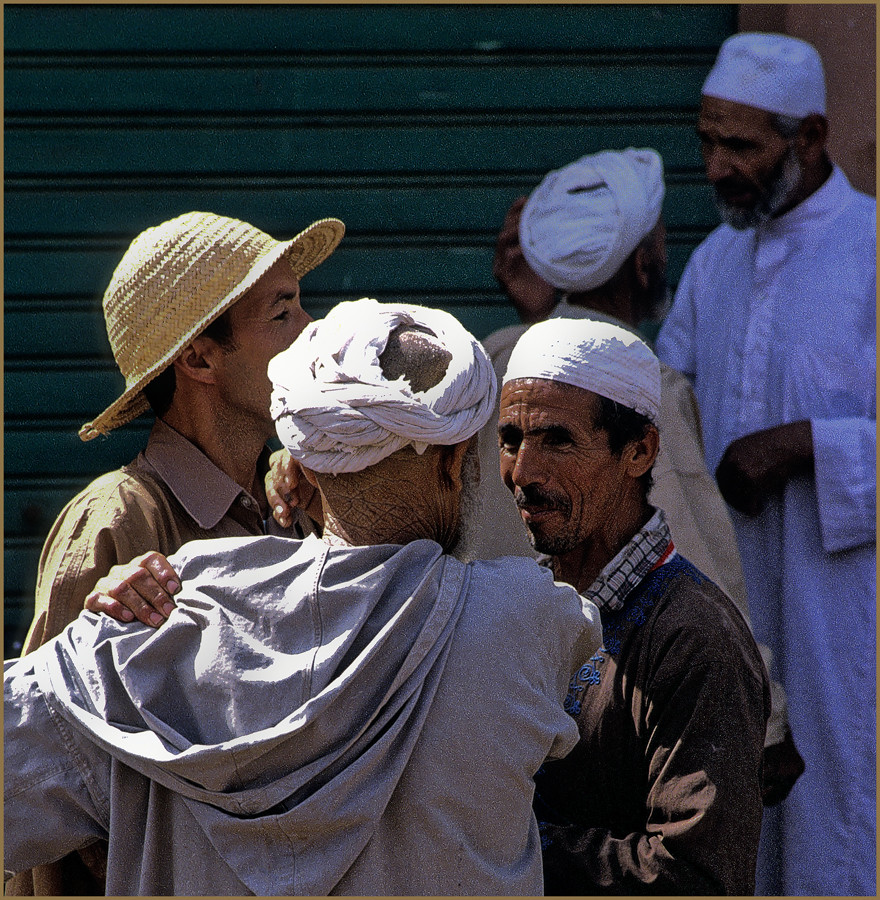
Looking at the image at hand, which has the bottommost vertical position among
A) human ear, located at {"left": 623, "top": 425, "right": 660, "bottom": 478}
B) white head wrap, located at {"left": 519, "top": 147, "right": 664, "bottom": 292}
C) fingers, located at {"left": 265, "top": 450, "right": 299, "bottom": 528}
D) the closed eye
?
fingers, located at {"left": 265, "top": 450, "right": 299, "bottom": 528}

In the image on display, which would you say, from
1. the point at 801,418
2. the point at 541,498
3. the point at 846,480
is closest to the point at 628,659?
the point at 541,498

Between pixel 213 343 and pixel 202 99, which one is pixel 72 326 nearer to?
pixel 202 99

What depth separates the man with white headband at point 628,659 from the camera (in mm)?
2057

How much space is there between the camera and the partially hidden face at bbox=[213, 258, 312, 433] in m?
2.84

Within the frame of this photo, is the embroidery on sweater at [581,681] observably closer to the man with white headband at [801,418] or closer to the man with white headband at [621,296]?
the man with white headband at [621,296]

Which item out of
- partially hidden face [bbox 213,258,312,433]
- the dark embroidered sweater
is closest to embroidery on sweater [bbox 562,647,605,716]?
the dark embroidered sweater

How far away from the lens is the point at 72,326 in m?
4.98

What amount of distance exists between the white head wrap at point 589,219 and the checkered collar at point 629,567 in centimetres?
150

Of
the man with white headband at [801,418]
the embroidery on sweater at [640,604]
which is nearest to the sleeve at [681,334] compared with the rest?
the man with white headband at [801,418]

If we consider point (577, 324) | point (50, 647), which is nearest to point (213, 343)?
point (577, 324)

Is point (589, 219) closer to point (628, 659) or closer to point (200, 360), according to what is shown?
point (200, 360)

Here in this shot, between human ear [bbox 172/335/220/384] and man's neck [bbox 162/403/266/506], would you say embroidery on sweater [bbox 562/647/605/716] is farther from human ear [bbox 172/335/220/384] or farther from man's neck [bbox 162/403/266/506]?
human ear [bbox 172/335/220/384]

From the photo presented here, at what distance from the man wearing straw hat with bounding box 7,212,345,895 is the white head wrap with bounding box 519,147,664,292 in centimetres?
106

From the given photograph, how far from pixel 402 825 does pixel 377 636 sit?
26 cm
